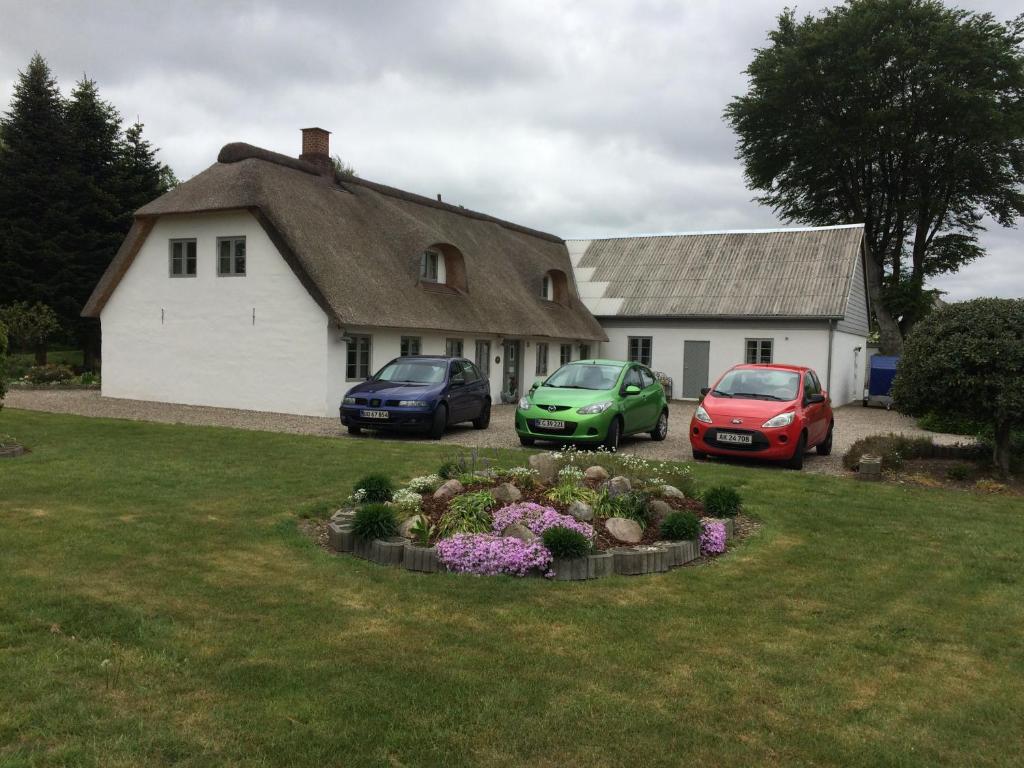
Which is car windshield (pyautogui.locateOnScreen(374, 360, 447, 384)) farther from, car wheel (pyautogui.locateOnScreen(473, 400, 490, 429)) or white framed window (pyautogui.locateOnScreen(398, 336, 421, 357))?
white framed window (pyautogui.locateOnScreen(398, 336, 421, 357))

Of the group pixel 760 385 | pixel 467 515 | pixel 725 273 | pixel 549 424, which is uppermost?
pixel 725 273

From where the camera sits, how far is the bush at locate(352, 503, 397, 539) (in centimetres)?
669

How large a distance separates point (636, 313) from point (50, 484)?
2444cm

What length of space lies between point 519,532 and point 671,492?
2340mm

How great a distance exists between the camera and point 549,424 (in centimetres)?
1424

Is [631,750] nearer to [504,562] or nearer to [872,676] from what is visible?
[872,676]

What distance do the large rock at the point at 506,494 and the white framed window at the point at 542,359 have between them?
795 inches

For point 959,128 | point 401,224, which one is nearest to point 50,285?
point 401,224

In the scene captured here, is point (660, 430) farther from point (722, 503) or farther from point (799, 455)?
point (722, 503)

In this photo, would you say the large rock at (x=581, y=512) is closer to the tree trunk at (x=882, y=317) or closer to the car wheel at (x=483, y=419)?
the car wheel at (x=483, y=419)

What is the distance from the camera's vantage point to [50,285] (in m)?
32.3

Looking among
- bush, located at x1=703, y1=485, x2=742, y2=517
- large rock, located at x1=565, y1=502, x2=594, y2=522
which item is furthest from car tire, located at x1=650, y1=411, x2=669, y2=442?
large rock, located at x1=565, y1=502, x2=594, y2=522

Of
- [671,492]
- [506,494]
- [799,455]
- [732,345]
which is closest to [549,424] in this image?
[799,455]

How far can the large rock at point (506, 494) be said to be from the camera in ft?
24.7
